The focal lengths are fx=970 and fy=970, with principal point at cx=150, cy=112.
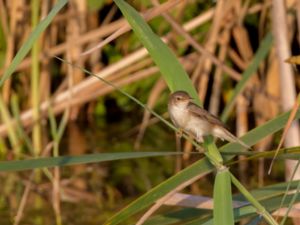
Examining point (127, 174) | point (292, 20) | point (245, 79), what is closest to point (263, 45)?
point (245, 79)

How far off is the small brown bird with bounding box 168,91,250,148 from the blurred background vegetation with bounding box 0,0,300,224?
172 cm

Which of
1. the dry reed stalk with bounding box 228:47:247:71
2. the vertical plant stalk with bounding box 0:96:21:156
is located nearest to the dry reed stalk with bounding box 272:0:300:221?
the dry reed stalk with bounding box 228:47:247:71

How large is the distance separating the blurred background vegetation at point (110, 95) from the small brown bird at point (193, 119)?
1.72 m

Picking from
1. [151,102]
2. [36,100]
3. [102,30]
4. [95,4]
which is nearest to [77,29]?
[95,4]

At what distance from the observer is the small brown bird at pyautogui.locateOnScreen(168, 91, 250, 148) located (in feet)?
7.64

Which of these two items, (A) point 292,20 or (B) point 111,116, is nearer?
(A) point 292,20

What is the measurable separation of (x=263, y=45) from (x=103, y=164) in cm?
177

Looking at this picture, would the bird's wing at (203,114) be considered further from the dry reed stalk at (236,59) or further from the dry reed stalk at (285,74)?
the dry reed stalk at (236,59)

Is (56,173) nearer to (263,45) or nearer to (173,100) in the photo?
(263,45)

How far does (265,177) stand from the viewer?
4746 millimetres

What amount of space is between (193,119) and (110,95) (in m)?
3.70

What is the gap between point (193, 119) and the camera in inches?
92.7

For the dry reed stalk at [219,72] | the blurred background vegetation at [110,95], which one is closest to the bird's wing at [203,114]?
the blurred background vegetation at [110,95]

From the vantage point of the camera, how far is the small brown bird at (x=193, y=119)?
91.7 inches
